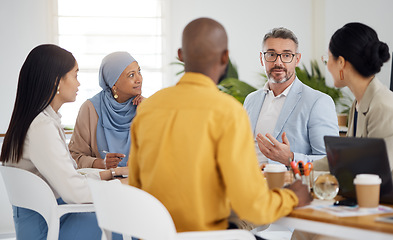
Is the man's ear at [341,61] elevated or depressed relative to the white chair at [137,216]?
elevated

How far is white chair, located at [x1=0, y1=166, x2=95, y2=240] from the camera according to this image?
2230 millimetres

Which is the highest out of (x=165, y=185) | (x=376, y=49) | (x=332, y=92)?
(x=376, y=49)

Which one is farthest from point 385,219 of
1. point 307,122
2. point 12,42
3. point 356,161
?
point 12,42

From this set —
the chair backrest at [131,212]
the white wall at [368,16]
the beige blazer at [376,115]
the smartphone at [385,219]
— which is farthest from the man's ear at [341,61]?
the white wall at [368,16]

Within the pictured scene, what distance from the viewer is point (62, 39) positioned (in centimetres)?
559

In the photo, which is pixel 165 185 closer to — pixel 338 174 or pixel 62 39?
pixel 338 174

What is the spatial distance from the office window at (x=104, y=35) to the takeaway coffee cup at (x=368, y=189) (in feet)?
14.1

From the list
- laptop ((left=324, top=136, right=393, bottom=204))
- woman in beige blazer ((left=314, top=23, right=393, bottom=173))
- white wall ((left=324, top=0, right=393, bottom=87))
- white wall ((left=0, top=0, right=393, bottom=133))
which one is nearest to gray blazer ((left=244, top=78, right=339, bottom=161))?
woman in beige blazer ((left=314, top=23, right=393, bottom=173))

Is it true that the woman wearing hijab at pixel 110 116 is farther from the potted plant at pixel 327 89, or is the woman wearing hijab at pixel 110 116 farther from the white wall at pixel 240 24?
the potted plant at pixel 327 89

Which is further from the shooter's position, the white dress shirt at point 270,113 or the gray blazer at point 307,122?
the white dress shirt at point 270,113

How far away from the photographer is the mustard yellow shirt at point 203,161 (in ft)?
4.93

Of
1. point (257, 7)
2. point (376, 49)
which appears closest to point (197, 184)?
point (376, 49)

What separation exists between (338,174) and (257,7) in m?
4.41

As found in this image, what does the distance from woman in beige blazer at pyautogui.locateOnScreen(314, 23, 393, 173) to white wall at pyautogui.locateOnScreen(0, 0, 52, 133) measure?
3829mm
